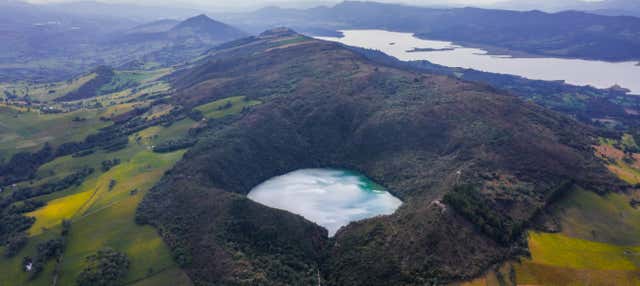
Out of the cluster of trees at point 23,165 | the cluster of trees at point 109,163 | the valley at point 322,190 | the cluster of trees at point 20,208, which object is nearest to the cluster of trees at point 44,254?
the valley at point 322,190

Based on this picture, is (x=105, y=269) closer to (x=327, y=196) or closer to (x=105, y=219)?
(x=105, y=219)

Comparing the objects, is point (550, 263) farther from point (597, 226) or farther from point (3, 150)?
point (3, 150)

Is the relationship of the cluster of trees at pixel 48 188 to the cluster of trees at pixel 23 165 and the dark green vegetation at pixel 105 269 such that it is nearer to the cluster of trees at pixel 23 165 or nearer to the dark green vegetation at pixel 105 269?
the cluster of trees at pixel 23 165

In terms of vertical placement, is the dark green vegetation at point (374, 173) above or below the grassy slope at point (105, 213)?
above

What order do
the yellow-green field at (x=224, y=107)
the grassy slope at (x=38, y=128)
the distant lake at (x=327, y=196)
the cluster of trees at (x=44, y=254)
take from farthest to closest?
the yellow-green field at (x=224, y=107)
the grassy slope at (x=38, y=128)
the distant lake at (x=327, y=196)
the cluster of trees at (x=44, y=254)

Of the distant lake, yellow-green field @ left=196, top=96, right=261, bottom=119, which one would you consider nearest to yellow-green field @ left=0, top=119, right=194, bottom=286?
yellow-green field @ left=196, top=96, right=261, bottom=119

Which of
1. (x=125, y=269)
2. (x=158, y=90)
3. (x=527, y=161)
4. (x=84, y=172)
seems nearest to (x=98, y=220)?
(x=125, y=269)
